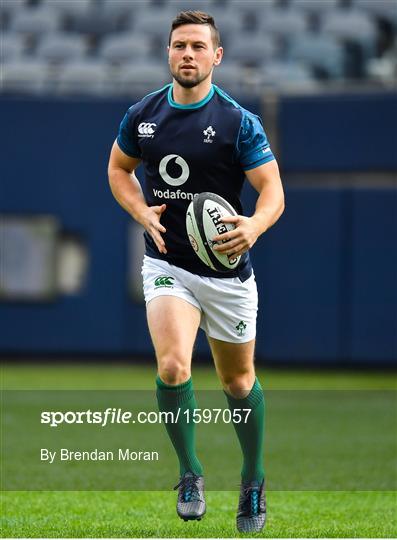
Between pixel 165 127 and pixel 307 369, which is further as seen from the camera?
pixel 307 369

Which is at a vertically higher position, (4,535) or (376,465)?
(4,535)

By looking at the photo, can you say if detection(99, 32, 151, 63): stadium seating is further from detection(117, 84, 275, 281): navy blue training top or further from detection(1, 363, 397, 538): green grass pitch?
detection(117, 84, 275, 281): navy blue training top

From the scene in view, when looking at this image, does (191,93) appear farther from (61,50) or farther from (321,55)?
(61,50)

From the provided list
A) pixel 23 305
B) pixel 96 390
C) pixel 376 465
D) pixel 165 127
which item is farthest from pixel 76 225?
pixel 165 127

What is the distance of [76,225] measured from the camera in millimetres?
15531

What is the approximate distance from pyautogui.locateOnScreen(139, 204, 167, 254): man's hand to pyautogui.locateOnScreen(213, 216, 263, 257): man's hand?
29 centimetres

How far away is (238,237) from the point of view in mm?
5211

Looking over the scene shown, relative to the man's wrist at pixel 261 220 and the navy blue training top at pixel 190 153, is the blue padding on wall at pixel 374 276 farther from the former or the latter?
the man's wrist at pixel 261 220

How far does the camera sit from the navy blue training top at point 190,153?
17.8 feet

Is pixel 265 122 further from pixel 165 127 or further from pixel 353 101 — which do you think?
pixel 165 127

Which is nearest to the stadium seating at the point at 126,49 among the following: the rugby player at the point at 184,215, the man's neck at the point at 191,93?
the rugby player at the point at 184,215

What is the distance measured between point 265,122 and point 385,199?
5.95 ft

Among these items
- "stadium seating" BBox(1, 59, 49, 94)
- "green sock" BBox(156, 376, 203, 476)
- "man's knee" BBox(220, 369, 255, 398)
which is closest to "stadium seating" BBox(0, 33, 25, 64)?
"stadium seating" BBox(1, 59, 49, 94)

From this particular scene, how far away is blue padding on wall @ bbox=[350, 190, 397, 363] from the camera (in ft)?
47.1
